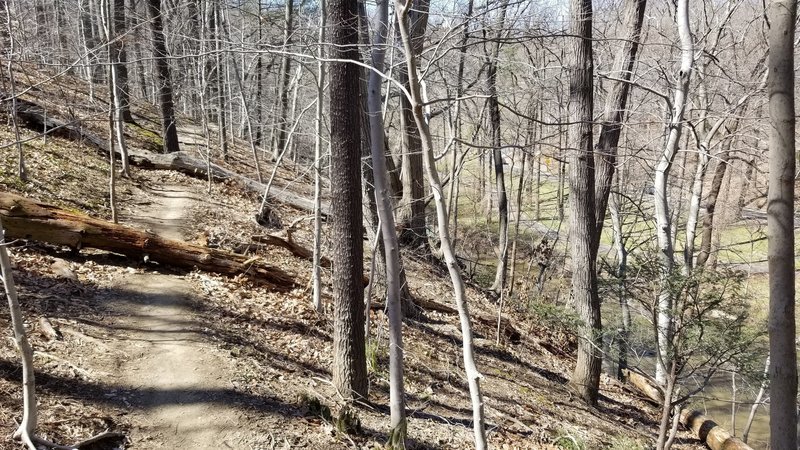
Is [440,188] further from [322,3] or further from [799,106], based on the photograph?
[799,106]

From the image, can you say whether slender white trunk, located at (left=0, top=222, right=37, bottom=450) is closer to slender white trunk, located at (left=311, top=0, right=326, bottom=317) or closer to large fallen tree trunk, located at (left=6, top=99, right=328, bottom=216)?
slender white trunk, located at (left=311, top=0, right=326, bottom=317)

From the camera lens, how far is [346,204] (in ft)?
20.2

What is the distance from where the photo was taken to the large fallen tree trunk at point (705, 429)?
8945mm

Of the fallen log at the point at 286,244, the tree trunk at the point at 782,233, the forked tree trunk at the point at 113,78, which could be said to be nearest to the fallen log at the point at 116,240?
the fallen log at the point at 286,244

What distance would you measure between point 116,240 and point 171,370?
295 cm

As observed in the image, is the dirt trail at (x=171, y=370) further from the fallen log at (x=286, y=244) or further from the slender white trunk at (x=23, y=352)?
the fallen log at (x=286, y=244)

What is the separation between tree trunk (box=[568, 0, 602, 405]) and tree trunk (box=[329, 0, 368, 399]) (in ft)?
12.2

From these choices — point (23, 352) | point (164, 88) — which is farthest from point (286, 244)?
point (164, 88)

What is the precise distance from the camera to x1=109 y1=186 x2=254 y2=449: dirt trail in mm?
5312

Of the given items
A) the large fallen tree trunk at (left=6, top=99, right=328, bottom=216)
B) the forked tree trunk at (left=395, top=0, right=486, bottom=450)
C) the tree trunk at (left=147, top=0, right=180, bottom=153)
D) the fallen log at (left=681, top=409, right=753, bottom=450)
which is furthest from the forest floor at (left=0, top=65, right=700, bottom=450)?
the tree trunk at (left=147, top=0, right=180, bottom=153)

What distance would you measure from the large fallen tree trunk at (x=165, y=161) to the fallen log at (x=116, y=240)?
13.2ft

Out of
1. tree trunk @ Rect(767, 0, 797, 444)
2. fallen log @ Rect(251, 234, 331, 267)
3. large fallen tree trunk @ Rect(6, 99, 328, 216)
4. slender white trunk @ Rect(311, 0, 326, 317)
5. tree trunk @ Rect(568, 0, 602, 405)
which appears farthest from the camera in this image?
large fallen tree trunk @ Rect(6, 99, 328, 216)

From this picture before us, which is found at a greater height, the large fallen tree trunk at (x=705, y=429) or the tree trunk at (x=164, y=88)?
the tree trunk at (x=164, y=88)

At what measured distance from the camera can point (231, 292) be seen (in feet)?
27.6
